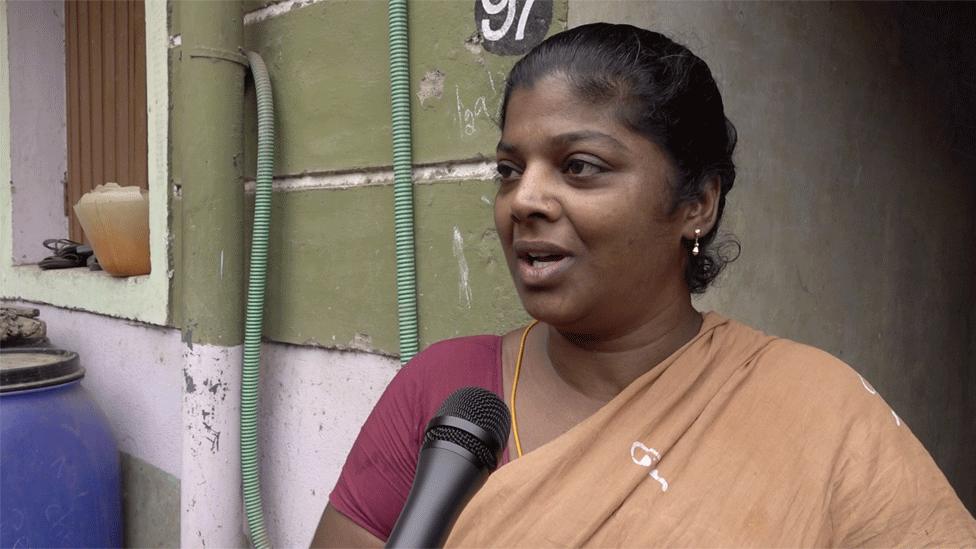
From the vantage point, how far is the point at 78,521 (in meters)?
2.83

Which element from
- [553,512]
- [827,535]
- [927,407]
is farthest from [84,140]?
[927,407]

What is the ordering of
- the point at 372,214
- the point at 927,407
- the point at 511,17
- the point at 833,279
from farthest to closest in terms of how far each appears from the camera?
the point at 927,407 < the point at 833,279 < the point at 372,214 < the point at 511,17

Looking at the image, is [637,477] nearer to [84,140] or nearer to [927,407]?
[927,407]

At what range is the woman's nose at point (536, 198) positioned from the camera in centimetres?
127

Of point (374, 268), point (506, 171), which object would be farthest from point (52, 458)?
point (506, 171)

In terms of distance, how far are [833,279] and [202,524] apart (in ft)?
7.65

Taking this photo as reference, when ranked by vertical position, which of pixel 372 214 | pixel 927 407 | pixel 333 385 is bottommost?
pixel 927 407

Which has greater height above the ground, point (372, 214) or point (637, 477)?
point (372, 214)

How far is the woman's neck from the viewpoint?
4.66ft

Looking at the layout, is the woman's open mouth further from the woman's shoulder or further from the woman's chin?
the woman's shoulder

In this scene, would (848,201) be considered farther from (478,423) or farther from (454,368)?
(478,423)

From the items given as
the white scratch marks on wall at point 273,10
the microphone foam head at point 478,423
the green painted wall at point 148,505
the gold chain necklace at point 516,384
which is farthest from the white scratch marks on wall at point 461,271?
the green painted wall at point 148,505

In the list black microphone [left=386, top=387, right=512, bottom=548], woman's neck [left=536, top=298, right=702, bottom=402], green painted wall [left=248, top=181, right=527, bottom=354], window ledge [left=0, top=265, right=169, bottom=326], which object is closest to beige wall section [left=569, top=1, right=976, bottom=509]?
green painted wall [left=248, top=181, right=527, bottom=354]

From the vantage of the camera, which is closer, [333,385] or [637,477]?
[637,477]
